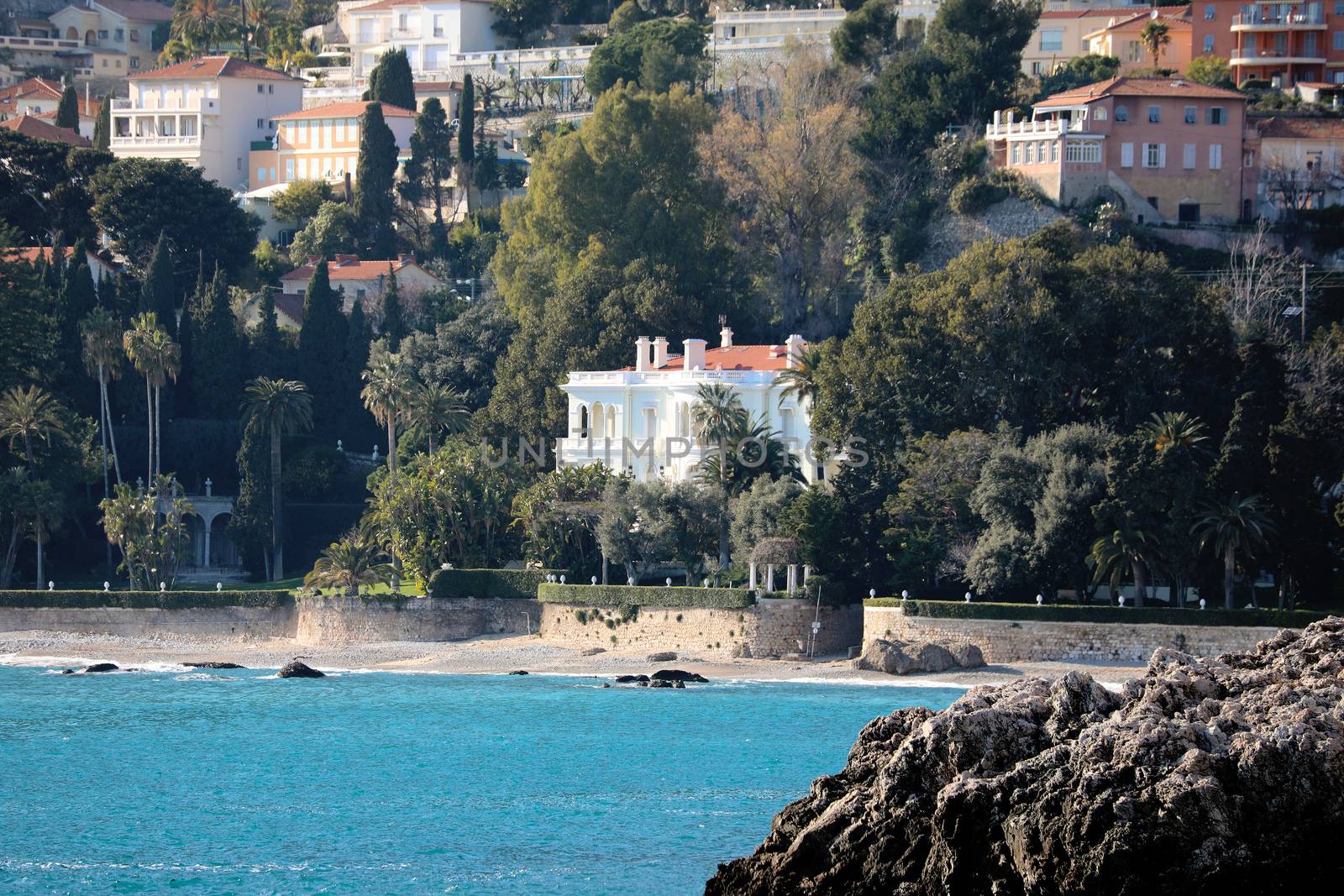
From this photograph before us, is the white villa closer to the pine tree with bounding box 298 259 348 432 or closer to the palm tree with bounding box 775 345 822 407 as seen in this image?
the palm tree with bounding box 775 345 822 407

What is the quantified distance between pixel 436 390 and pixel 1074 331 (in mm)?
23203

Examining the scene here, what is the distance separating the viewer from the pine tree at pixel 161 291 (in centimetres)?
9269

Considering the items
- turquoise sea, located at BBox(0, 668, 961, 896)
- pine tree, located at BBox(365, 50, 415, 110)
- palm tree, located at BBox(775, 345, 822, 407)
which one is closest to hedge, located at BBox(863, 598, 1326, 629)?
turquoise sea, located at BBox(0, 668, 961, 896)

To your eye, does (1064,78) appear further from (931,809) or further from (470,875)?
(931,809)

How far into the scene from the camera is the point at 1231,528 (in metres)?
66.6

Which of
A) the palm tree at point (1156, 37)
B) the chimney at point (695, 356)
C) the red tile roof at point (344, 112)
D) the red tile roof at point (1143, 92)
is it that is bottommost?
the chimney at point (695, 356)

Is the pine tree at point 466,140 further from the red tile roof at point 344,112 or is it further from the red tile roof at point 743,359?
the red tile roof at point 743,359

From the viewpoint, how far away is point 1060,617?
2635 inches

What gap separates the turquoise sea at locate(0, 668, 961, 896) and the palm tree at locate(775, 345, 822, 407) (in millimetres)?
11953

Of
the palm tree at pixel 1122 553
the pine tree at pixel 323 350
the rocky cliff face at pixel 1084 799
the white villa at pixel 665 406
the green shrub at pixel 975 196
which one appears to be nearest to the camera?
the rocky cliff face at pixel 1084 799

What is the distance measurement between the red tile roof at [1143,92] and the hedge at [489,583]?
28.8 m

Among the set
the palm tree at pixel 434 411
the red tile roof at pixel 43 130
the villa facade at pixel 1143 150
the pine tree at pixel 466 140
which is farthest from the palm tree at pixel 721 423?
the red tile roof at pixel 43 130

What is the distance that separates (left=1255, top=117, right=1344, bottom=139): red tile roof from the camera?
94.6 metres

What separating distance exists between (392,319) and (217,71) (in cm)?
3427
